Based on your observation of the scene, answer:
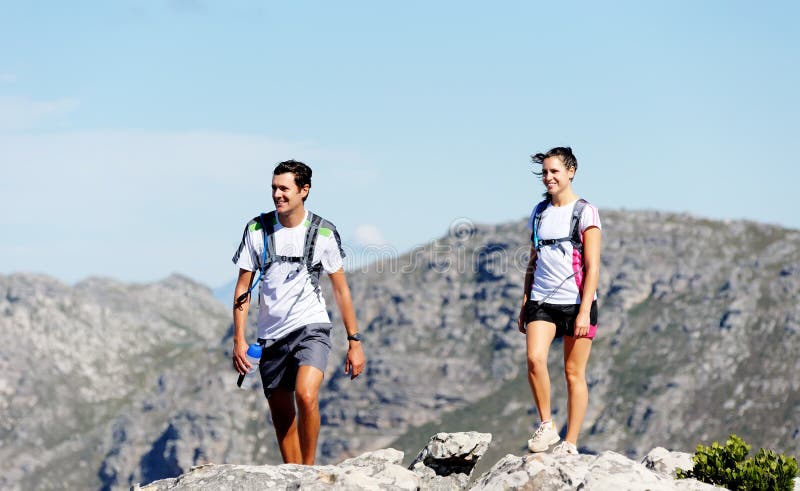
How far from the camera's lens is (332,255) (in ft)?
45.1

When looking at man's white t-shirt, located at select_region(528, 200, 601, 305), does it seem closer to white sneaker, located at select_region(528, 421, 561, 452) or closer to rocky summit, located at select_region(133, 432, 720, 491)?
white sneaker, located at select_region(528, 421, 561, 452)

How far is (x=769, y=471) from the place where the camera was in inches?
519

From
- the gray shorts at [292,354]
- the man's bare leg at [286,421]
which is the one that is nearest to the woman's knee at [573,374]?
the gray shorts at [292,354]

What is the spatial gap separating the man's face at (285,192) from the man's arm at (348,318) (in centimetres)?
113

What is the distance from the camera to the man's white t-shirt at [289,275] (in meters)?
13.6

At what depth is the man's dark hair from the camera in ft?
44.6

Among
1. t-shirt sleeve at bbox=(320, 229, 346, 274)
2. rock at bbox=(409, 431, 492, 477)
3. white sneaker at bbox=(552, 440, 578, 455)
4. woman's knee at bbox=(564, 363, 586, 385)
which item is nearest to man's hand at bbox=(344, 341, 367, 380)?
t-shirt sleeve at bbox=(320, 229, 346, 274)

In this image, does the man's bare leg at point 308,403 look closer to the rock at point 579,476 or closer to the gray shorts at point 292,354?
the gray shorts at point 292,354

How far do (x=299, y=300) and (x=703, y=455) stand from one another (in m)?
5.98

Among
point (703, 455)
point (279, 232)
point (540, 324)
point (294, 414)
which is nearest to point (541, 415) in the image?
point (540, 324)

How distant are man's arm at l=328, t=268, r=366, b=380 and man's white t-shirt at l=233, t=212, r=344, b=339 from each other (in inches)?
11.3

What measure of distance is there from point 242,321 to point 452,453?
3.71 m

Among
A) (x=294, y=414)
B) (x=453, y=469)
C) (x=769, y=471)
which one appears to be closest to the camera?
(x=769, y=471)

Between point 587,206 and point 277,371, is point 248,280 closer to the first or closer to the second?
point 277,371
